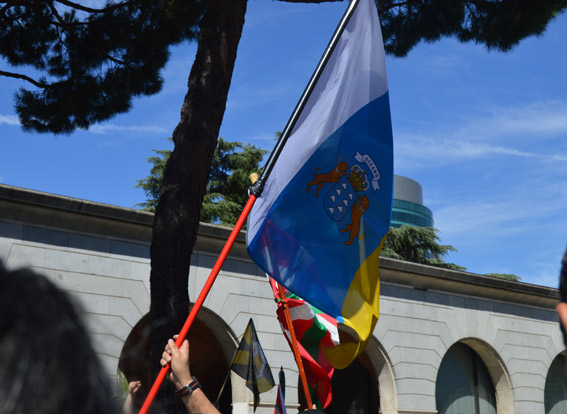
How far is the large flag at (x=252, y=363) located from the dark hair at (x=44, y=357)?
764cm

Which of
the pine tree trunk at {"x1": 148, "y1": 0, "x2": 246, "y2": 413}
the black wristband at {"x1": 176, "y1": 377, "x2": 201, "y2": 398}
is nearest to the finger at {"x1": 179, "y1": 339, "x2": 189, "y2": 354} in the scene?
the black wristband at {"x1": 176, "y1": 377, "x2": 201, "y2": 398}

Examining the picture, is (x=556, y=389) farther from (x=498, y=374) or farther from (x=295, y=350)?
(x=295, y=350)

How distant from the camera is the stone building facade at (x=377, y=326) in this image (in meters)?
11.1

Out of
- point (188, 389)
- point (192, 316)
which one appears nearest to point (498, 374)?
point (192, 316)

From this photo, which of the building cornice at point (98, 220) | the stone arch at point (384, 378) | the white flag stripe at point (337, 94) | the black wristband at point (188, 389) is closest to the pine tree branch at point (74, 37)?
the building cornice at point (98, 220)

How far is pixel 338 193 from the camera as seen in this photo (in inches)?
201

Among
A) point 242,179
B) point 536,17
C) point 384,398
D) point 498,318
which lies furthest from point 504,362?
point 242,179

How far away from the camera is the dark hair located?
0.98 m

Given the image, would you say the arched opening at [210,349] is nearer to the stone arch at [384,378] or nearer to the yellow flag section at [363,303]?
the stone arch at [384,378]

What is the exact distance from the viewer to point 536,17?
415 inches

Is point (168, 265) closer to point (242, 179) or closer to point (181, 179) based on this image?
point (181, 179)

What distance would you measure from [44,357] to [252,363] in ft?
26.1

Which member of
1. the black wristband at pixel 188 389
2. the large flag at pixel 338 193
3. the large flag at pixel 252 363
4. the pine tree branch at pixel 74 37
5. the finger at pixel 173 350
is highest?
the pine tree branch at pixel 74 37

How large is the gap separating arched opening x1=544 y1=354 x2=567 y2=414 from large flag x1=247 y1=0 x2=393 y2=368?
572 inches
